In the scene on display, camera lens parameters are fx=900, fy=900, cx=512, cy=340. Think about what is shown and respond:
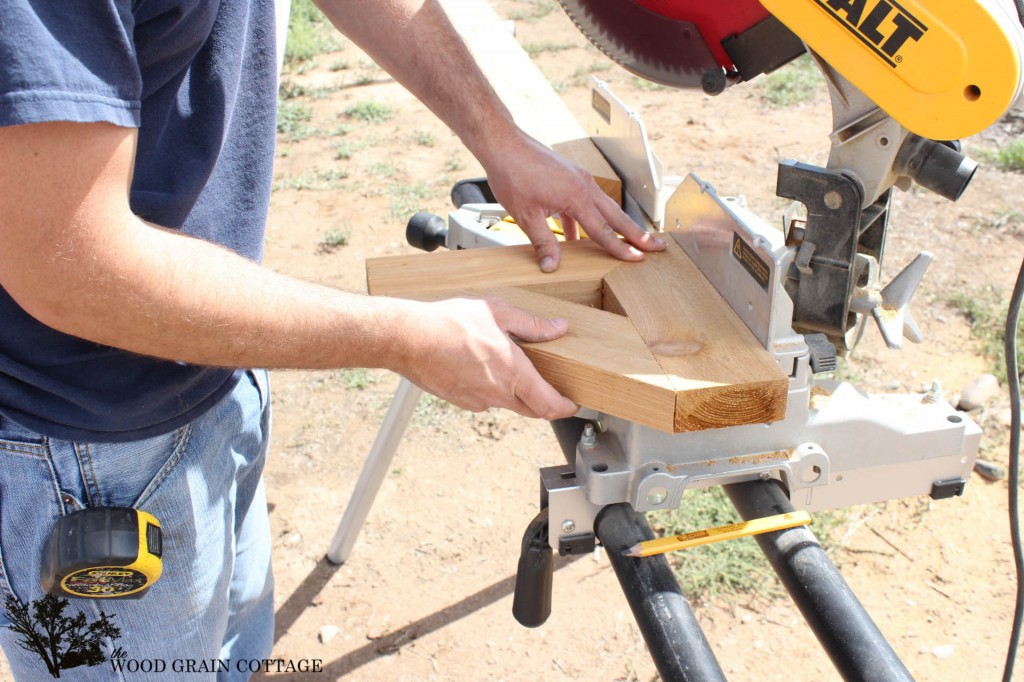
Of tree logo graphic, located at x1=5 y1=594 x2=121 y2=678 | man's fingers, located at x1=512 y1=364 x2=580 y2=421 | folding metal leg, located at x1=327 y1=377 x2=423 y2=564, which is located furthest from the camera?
folding metal leg, located at x1=327 y1=377 x2=423 y2=564

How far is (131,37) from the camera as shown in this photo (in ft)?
3.26

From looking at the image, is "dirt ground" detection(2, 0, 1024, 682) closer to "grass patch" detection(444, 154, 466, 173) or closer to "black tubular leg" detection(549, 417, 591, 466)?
"grass patch" detection(444, 154, 466, 173)

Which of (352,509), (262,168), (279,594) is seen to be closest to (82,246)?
(262,168)

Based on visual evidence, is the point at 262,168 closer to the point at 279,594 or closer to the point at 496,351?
the point at 496,351

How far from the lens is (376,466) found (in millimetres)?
2475

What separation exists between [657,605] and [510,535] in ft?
6.03

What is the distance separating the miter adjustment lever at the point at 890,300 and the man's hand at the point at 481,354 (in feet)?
1.48

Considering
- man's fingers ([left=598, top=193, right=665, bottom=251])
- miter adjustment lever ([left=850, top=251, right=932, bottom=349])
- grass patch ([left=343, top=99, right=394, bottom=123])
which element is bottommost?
grass patch ([left=343, top=99, right=394, bottom=123])

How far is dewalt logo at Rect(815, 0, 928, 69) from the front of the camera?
108cm

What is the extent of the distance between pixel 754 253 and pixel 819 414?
257mm

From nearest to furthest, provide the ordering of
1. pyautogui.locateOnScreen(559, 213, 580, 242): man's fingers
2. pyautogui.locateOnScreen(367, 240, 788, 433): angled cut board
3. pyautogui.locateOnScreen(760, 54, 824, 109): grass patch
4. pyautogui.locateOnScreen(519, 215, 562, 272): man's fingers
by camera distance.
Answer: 1. pyautogui.locateOnScreen(367, 240, 788, 433): angled cut board
2. pyautogui.locateOnScreen(519, 215, 562, 272): man's fingers
3. pyautogui.locateOnScreen(559, 213, 580, 242): man's fingers
4. pyautogui.locateOnScreen(760, 54, 824, 109): grass patch

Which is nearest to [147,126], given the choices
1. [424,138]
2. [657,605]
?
[657,605]

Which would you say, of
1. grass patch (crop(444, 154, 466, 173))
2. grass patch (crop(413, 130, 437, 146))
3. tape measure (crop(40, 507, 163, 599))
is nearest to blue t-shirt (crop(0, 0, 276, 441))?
tape measure (crop(40, 507, 163, 599))

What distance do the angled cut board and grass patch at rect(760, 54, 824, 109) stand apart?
175 inches
